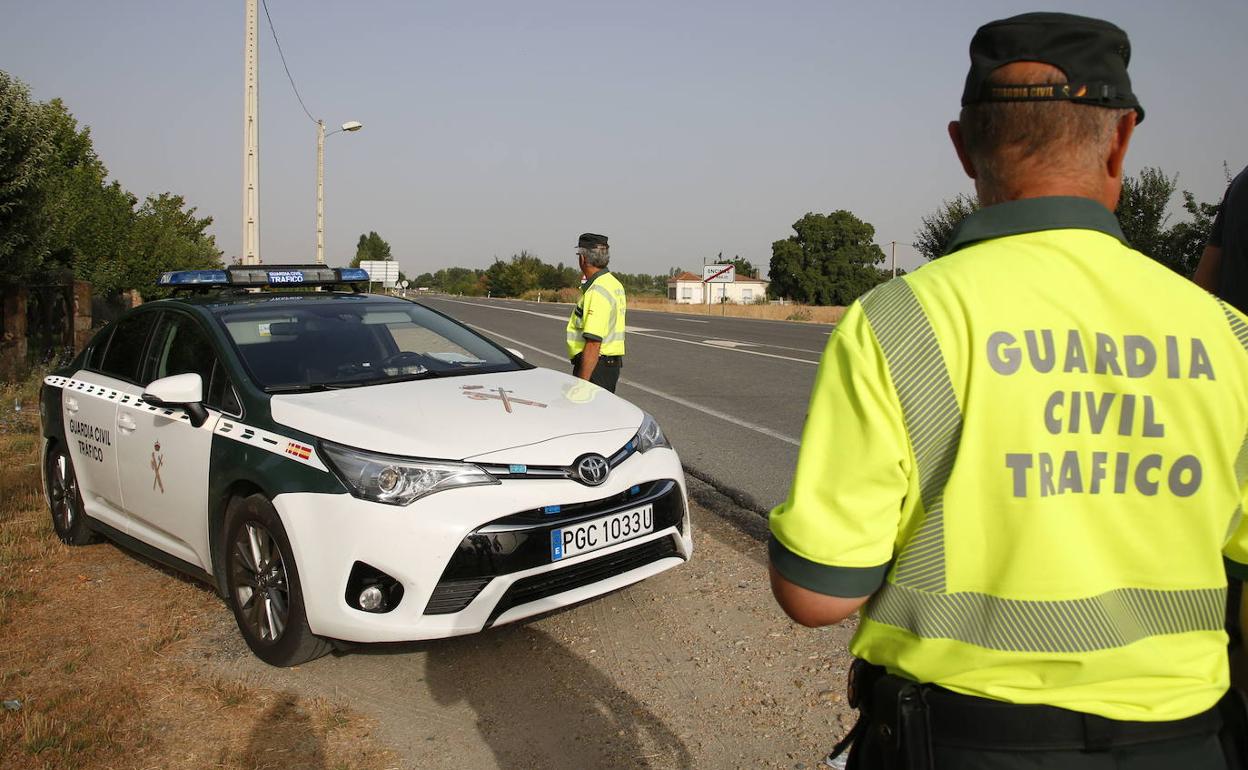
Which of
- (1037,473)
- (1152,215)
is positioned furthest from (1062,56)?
(1152,215)

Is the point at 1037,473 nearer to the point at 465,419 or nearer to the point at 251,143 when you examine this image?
the point at 465,419

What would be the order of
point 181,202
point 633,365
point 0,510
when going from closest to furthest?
1. point 0,510
2. point 633,365
3. point 181,202

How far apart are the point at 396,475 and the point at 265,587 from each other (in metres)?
0.83

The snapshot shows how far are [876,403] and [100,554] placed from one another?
17.7 feet

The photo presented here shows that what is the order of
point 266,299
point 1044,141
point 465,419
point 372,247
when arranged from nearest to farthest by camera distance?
point 1044,141
point 465,419
point 266,299
point 372,247

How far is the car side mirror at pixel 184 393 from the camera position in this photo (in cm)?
414

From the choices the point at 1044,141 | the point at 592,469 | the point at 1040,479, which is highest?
the point at 1044,141

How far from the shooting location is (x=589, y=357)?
6.27 metres

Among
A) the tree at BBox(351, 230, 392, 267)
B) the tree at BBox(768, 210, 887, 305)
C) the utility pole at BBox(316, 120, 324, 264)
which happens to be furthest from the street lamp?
the tree at BBox(351, 230, 392, 267)

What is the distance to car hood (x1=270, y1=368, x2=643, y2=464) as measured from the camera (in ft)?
12.2

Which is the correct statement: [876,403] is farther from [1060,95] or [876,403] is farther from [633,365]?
[633,365]

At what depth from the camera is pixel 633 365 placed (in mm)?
15164

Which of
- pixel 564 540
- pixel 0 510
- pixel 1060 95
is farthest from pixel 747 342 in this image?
pixel 1060 95

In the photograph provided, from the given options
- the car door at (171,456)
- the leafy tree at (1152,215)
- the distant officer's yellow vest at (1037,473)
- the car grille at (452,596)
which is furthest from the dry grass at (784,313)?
the distant officer's yellow vest at (1037,473)
